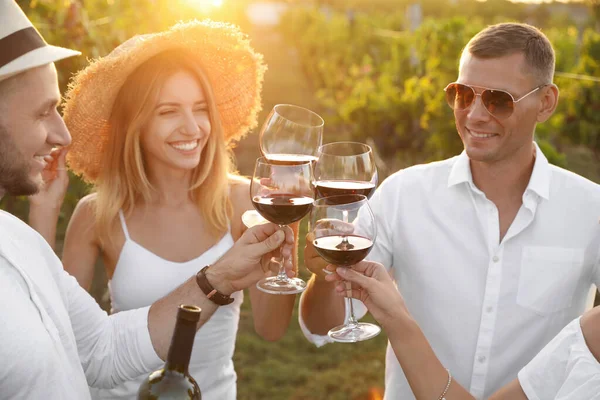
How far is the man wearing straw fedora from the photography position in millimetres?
1835

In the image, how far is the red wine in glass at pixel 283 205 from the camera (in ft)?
7.40

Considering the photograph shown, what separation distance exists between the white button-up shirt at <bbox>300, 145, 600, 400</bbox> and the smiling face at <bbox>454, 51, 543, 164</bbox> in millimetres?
118

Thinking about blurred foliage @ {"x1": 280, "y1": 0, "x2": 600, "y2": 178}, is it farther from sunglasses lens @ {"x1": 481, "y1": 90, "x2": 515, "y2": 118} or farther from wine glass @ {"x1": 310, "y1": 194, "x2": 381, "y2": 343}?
wine glass @ {"x1": 310, "y1": 194, "x2": 381, "y2": 343}

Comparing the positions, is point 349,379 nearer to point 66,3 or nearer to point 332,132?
point 66,3

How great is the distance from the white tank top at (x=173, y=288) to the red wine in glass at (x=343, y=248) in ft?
3.21

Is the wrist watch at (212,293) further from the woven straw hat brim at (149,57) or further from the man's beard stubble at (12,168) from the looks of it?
the woven straw hat brim at (149,57)

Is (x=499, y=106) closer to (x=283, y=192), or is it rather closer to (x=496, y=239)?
(x=496, y=239)

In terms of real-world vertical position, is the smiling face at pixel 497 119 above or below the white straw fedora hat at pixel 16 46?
below

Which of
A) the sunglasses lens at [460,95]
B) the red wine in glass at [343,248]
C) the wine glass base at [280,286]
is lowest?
the wine glass base at [280,286]

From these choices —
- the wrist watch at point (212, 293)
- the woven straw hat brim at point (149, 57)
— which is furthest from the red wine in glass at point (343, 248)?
the woven straw hat brim at point (149, 57)

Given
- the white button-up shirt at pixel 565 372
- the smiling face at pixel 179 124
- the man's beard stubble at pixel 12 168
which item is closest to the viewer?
the white button-up shirt at pixel 565 372

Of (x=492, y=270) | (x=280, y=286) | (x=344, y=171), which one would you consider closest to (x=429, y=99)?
(x=492, y=270)

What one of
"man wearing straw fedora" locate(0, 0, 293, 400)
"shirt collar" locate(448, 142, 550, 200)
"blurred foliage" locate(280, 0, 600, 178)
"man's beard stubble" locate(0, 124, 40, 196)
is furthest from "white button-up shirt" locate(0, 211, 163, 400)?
"blurred foliage" locate(280, 0, 600, 178)

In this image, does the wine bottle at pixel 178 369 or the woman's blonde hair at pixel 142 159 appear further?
the woman's blonde hair at pixel 142 159
